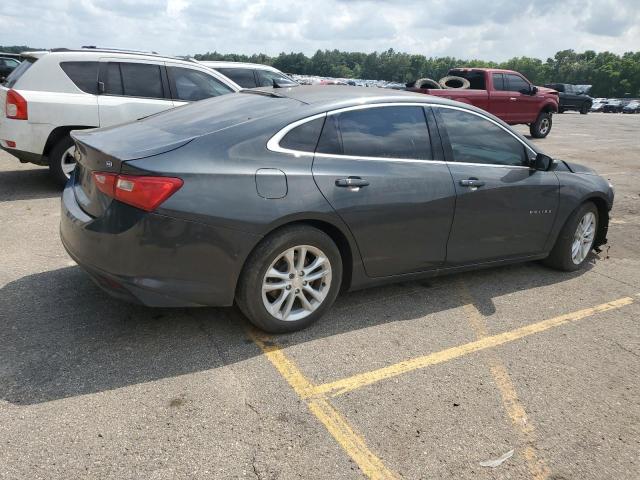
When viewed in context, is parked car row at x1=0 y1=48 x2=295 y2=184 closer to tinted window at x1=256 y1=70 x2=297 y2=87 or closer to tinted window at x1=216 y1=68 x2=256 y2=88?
tinted window at x1=216 y1=68 x2=256 y2=88

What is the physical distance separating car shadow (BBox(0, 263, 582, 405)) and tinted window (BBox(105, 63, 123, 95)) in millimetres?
3623

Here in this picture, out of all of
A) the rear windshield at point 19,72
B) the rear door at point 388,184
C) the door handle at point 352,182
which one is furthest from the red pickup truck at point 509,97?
the door handle at point 352,182

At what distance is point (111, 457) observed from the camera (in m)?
2.44

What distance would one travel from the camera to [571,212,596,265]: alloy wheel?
5250 millimetres

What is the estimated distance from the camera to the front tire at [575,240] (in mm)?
5129

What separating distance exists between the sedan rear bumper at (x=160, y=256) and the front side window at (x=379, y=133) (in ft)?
3.16

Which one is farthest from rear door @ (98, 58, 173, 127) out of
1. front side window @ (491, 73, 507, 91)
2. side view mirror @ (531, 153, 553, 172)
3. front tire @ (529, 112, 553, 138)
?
front tire @ (529, 112, 553, 138)

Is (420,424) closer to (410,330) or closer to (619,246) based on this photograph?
(410,330)

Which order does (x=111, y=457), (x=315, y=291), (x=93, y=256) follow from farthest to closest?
1. (x=315, y=291)
2. (x=93, y=256)
3. (x=111, y=457)

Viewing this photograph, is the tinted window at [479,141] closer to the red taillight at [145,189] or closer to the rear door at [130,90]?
the red taillight at [145,189]

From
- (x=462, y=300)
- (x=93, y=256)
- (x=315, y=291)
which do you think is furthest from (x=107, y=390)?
(x=462, y=300)

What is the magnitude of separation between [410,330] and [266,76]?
9.17m

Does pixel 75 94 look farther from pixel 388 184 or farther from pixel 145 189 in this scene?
pixel 388 184

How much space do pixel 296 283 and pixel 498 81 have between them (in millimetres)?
13797
